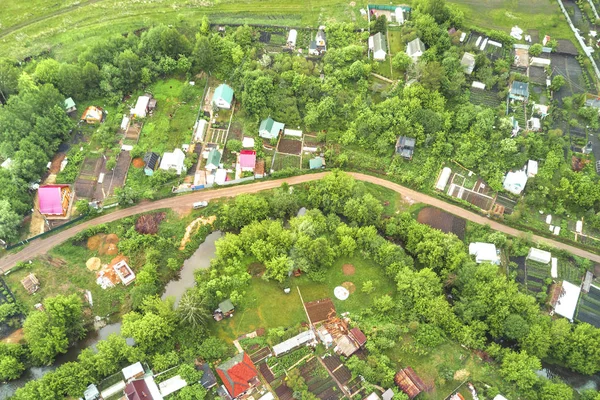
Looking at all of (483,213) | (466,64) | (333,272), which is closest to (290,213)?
(333,272)

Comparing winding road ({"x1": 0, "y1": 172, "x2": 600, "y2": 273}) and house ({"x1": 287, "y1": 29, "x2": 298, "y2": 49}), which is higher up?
house ({"x1": 287, "y1": 29, "x2": 298, "y2": 49})

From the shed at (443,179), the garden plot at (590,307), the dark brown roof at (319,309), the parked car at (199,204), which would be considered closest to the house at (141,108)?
the parked car at (199,204)

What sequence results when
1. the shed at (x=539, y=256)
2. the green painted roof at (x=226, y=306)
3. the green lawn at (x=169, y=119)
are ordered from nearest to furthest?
the green painted roof at (x=226, y=306) < the shed at (x=539, y=256) < the green lawn at (x=169, y=119)

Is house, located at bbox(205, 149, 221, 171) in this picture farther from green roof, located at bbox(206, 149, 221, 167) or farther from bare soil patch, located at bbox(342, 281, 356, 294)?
bare soil patch, located at bbox(342, 281, 356, 294)

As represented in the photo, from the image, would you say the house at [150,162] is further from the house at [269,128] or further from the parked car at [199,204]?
the house at [269,128]

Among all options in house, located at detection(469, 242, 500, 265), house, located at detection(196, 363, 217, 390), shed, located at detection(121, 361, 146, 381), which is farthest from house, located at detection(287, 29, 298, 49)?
shed, located at detection(121, 361, 146, 381)

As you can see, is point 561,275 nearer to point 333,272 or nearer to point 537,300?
point 537,300
